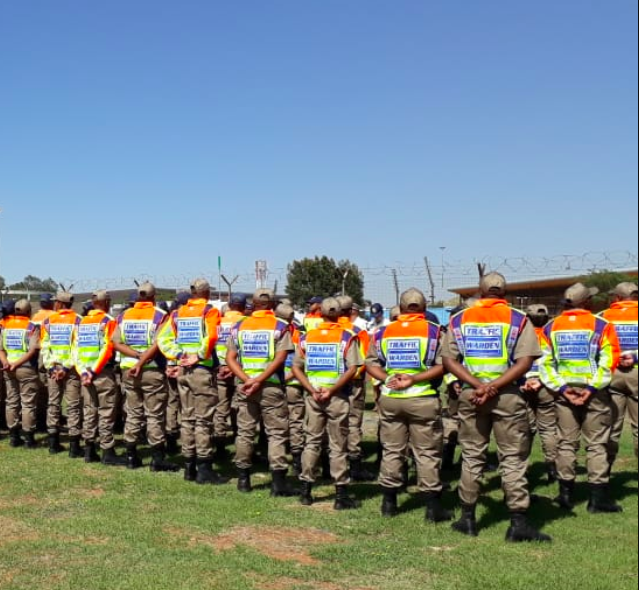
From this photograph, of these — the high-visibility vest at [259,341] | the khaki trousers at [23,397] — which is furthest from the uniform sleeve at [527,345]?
the khaki trousers at [23,397]

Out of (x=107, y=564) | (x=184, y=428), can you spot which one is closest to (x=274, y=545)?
(x=107, y=564)

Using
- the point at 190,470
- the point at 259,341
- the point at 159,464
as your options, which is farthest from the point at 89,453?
the point at 259,341

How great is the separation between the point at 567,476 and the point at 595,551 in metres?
1.61

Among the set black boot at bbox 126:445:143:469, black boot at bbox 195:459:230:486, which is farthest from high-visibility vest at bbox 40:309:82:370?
black boot at bbox 195:459:230:486

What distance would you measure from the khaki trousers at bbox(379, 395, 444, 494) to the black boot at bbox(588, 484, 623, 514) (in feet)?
5.06

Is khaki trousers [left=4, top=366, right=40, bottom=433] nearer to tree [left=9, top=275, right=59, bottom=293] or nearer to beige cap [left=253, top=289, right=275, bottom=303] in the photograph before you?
beige cap [left=253, top=289, right=275, bottom=303]

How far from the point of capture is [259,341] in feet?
26.3

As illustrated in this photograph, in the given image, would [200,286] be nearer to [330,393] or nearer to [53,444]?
[330,393]

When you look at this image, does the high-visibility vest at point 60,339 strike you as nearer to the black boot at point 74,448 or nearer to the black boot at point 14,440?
the black boot at point 74,448

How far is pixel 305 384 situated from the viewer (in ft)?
25.0

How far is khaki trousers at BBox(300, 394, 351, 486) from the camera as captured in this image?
7398mm

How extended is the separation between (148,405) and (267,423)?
1924 mm

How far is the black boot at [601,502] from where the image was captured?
22.8 feet

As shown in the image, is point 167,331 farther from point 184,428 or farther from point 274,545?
point 274,545
